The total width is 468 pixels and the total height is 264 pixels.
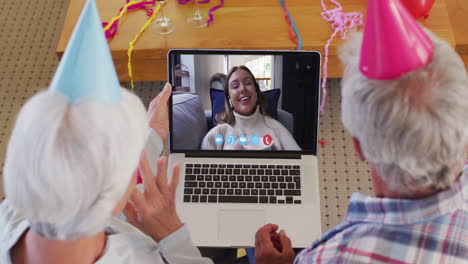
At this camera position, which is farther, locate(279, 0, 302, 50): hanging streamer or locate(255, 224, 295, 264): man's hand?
locate(279, 0, 302, 50): hanging streamer

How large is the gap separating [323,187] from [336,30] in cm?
57

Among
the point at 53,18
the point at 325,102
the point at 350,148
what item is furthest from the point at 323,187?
the point at 53,18

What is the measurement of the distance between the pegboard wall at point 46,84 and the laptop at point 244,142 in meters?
0.50

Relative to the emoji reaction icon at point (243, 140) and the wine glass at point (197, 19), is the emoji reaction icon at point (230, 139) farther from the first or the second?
the wine glass at point (197, 19)

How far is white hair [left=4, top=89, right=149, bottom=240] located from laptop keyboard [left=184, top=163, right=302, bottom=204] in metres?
0.56

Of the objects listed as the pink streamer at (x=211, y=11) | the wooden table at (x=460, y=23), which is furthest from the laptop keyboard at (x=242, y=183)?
the wooden table at (x=460, y=23)

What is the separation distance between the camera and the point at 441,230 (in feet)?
2.29

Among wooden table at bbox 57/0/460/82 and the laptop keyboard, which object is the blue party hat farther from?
wooden table at bbox 57/0/460/82

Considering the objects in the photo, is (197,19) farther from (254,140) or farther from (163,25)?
(254,140)

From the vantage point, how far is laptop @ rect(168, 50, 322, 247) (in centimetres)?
115

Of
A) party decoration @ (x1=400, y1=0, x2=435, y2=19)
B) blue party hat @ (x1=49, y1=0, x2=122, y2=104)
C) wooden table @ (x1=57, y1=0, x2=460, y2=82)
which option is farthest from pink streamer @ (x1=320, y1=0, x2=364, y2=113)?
blue party hat @ (x1=49, y1=0, x2=122, y2=104)

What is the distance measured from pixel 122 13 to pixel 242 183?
0.76 metres

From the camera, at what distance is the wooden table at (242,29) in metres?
1.51

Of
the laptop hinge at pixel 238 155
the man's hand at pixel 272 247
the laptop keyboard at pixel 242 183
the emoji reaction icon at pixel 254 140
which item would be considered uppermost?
the emoji reaction icon at pixel 254 140
